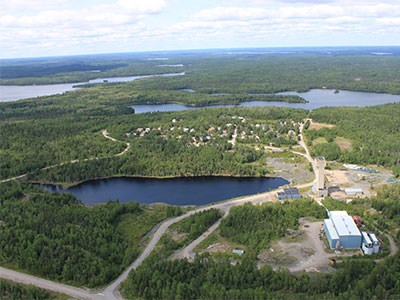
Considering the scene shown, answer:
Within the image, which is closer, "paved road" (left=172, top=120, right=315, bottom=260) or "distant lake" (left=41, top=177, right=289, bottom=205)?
"paved road" (left=172, top=120, right=315, bottom=260)

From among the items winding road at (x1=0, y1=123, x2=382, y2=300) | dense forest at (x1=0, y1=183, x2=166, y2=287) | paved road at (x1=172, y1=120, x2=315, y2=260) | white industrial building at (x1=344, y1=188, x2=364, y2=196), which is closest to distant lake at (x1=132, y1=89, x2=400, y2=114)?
white industrial building at (x1=344, y1=188, x2=364, y2=196)

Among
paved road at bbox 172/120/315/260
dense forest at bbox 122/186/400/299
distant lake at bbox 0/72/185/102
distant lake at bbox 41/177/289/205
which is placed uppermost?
distant lake at bbox 0/72/185/102

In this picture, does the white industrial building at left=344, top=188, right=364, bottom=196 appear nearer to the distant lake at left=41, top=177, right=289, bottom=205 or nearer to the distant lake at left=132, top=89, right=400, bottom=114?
the distant lake at left=41, top=177, right=289, bottom=205

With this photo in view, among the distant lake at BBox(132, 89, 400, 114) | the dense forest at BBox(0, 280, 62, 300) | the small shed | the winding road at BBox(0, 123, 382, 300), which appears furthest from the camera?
the distant lake at BBox(132, 89, 400, 114)

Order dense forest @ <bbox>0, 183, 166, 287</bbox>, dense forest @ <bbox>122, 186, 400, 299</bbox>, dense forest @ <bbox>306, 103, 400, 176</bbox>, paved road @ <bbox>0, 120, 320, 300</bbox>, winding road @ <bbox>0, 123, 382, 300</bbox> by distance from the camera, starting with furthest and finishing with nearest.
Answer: dense forest @ <bbox>306, 103, 400, 176</bbox> < dense forest @ <bbox>0, 183, 166, 287</bbox> < winding road @ <bbox>0, 123, 382, 300</bbox> < paved road @ <bbox>0, 120, 320, 300</bbox> < dense forest @ <bbox>122, 186, 400, 299</bbox>

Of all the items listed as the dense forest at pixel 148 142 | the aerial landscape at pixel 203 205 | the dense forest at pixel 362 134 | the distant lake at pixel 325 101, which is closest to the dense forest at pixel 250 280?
the aerial landscape at pixel 203 205

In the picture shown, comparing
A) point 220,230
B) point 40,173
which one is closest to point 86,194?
point 40,173

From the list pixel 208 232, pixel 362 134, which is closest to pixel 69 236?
pixel 208 232
